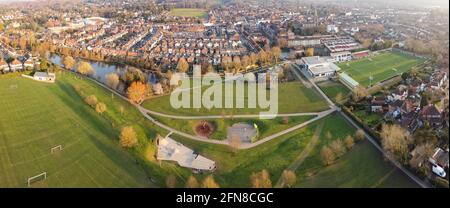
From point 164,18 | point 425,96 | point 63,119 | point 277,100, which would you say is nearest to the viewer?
point 425,96

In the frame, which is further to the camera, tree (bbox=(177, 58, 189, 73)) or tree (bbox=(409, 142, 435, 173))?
tree (bbox=(177, 58, 189, 73))

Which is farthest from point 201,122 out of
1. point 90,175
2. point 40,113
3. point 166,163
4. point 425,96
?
point 425,96

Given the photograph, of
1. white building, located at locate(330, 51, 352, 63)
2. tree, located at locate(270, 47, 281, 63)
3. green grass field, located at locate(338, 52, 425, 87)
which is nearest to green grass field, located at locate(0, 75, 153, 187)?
green grass field, located at locate(338, 52, 425, 87)

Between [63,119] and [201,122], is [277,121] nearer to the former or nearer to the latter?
[201,122]

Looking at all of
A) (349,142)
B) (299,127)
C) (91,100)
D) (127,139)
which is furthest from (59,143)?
(349,142)

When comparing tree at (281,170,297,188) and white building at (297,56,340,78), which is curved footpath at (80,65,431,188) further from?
white building at (297,56,340,78)

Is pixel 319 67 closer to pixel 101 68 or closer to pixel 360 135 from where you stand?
pixel 360 135
